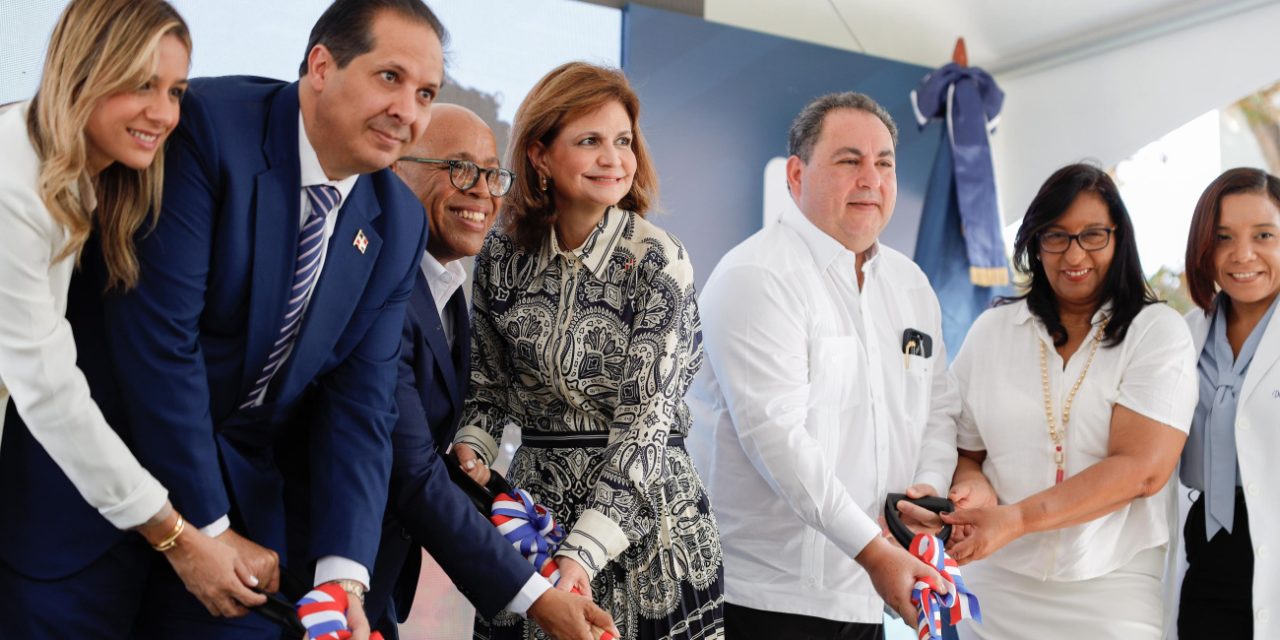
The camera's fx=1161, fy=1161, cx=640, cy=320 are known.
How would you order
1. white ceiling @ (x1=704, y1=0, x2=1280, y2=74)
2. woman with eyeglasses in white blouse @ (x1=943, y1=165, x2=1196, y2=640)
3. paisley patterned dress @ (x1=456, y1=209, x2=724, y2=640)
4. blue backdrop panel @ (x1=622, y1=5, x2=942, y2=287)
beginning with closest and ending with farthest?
paisley patterned dress @ (x1=456, y1=209, x2=724, y2=640), woman with eyeglasses in white blouse @ (x1=943, y1=165, x2=1196, y2=640), blue backdrop panel @ (x1=622, y1=5, x2=942, y2=287), white ceiling @ (x1=704, y1=0, x2=1280, y2=74)

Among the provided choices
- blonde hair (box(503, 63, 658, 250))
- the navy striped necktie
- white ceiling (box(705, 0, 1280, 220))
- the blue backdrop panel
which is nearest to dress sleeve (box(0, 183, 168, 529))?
the navy striped necktie

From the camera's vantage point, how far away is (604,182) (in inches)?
84.9

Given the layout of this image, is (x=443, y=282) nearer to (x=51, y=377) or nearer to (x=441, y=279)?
(x=441, y=279)

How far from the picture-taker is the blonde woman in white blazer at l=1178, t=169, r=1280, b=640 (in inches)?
104

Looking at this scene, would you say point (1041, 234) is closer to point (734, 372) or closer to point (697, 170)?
point (734, 372)

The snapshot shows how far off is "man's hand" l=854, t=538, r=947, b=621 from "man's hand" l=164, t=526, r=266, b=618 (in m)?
1.17

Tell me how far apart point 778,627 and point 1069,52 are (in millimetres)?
3263

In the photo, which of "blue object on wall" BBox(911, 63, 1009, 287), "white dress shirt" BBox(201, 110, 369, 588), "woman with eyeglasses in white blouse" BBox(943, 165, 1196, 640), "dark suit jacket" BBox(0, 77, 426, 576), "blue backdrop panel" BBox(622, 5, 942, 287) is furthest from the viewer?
"blue object on wall" BBox(911, 63, 1009, 287)

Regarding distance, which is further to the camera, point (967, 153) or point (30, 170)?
point (967, 153)

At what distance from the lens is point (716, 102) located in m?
4.36

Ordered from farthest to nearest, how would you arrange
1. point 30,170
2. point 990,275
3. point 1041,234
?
1. point 990,275
2. point 1041,234
3. point 30,170

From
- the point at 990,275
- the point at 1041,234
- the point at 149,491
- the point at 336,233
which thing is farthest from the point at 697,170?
the point at 149,491

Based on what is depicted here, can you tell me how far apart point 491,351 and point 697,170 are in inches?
87.6

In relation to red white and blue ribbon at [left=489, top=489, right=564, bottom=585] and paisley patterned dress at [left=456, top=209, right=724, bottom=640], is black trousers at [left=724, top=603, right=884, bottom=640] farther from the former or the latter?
red white and blue ribbon at [left=489, top=489, right=564, bottom=585]
